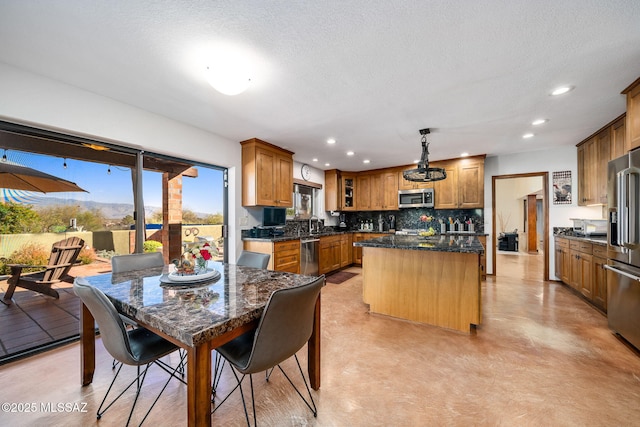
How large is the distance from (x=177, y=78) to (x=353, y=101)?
5.34ft

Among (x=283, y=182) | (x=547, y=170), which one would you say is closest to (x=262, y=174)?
(x=283, y=182)

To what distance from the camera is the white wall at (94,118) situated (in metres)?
2.00

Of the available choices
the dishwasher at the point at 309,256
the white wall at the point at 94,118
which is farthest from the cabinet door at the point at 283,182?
the white wall at the point at 94,118

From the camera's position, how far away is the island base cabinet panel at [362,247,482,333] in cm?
260

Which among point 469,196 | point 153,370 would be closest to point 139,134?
point 153,370

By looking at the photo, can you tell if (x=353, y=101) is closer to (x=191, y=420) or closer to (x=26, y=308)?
(x=191, y=420)

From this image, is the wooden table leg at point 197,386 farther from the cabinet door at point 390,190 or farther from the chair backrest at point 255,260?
the cabinet door at point 390,190

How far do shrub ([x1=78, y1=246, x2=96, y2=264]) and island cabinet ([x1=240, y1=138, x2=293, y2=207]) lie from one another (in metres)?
1.87

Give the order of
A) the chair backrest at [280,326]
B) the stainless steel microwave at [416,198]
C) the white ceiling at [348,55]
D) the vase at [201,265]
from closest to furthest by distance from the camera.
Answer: the chair backrest at [280,326] → the white ceiling at [348,55] → the vase at [201,265] → the stainless steel microwave at [416,198]

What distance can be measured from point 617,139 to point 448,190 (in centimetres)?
225

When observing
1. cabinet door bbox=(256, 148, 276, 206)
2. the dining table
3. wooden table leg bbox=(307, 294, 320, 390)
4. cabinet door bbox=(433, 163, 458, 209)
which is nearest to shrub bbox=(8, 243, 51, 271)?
the dining table

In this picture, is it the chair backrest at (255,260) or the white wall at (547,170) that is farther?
the white wall at (547,170)

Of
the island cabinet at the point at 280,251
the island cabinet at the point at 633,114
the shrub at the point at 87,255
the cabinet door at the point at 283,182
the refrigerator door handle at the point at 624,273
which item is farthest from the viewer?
the cabinet door at the point at 283,182

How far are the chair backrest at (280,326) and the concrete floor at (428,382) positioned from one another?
53cm
